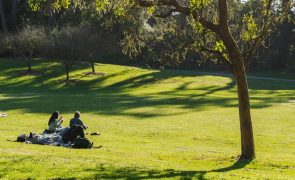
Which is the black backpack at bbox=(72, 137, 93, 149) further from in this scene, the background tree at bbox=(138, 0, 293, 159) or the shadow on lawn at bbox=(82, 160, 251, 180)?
the background tree at bbox=(138, 0, 293, 159)

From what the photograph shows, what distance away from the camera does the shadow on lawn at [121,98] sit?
1720 inches

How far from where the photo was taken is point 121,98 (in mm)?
52719

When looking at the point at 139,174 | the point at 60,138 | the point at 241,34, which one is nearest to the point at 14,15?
the point at 60,138

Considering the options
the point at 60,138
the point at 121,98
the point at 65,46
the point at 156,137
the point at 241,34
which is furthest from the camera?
the point at 65,46

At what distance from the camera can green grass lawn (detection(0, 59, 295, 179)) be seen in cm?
1593

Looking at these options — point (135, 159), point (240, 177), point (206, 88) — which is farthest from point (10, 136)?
point (206, 88)

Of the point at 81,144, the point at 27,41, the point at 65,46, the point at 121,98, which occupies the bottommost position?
the point at 121,98

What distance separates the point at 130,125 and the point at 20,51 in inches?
2000

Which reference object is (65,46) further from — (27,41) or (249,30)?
(249,30)

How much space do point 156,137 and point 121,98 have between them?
23965 mm

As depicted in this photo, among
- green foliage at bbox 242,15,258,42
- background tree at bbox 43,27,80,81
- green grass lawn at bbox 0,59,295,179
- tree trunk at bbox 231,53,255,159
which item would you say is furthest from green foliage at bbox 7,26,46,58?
tree trunk at bbox 231,53,255,159

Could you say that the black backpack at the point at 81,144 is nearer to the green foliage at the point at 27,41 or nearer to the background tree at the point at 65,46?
the background tree at the point at 65,46

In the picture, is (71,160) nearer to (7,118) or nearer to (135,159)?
(135,159)

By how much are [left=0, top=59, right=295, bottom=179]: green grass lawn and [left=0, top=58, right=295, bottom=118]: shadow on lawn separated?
0.33 ft
